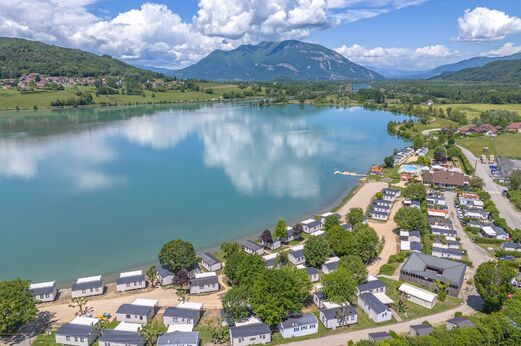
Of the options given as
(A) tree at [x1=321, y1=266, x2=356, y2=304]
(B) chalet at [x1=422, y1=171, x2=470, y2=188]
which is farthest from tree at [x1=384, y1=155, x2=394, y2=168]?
(A) tree at [x1=321, y1=266, x2=356, y2=304]

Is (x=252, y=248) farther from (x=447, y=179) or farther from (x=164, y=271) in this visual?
(x=447, y=179)

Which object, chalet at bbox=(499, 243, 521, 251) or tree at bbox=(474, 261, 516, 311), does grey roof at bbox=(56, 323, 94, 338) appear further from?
chalet at bbox=(499, 243, 521, 251)

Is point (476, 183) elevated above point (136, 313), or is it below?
above

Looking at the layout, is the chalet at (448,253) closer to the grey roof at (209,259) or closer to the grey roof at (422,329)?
the grey roof at (422,329)

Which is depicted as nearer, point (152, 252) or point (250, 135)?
point (152, 252)

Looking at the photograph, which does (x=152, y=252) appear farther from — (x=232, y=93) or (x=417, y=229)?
(x=232, y=93)

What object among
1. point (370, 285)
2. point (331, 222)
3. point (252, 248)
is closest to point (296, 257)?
point (252, 248)

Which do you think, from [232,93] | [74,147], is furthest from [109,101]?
[74,147]
